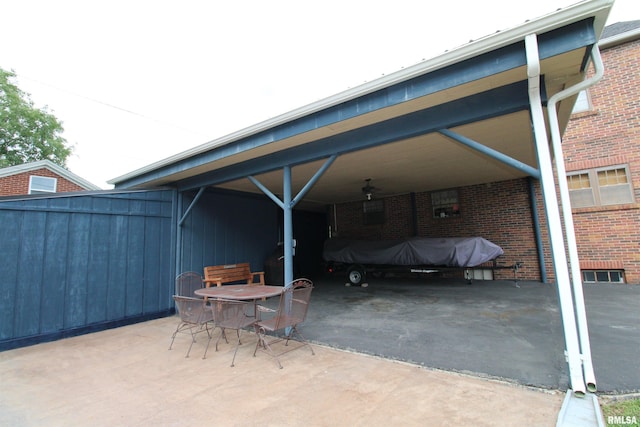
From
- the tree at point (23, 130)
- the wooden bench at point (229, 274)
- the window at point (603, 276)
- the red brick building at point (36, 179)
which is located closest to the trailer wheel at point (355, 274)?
the wooden bench at point (229, 274)

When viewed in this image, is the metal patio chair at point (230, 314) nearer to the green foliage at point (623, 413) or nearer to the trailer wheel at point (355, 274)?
the green foliage at point (623, 413)

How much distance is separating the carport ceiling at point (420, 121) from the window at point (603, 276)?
11.5 feet

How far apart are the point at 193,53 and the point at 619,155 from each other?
12.0 metres

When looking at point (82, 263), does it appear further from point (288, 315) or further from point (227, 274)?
point (288, 315)

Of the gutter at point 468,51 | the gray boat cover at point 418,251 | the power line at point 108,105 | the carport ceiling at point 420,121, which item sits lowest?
the gray boat cover at point 418,251

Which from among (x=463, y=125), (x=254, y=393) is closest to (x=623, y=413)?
(x=254, y=393)

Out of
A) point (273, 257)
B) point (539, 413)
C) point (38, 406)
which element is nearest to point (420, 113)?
point (539, 413)

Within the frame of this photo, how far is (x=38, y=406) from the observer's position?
2561 millimetres

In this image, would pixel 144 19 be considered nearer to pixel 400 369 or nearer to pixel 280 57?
pixel 280 57

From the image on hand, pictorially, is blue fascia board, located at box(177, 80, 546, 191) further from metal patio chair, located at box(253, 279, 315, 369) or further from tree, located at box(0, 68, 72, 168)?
tree, located at box(0, 68, 72, 168)

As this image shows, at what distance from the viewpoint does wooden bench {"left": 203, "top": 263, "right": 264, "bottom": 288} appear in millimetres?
6643

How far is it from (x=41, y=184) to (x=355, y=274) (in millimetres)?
12392

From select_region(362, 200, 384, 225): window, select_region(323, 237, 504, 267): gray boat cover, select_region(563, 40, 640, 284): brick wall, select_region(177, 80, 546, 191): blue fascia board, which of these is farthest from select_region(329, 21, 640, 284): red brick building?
select_region(177, 80, 546, 191): blue fascia board

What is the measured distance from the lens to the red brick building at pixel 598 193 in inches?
268
